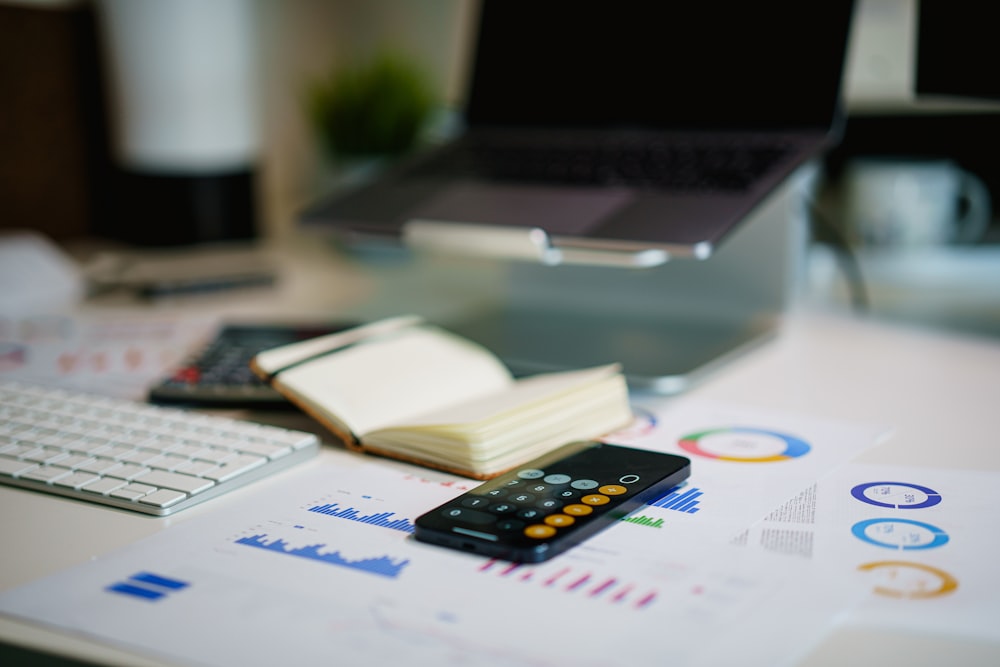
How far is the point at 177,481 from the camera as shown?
546 mm

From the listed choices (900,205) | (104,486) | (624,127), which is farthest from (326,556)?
(900,205)

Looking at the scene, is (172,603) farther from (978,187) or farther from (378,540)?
(978,187)

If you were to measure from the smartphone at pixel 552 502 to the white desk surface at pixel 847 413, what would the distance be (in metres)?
0.13

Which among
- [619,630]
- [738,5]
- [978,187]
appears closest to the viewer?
[619,630]

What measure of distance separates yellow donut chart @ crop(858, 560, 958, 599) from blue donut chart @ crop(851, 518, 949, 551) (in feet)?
0.06

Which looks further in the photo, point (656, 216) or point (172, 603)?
point (656, 216)

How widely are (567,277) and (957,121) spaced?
753 millimetres

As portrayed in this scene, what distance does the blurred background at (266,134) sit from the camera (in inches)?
48.4

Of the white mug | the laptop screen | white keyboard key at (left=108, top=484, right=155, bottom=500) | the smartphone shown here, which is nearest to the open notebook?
the smartphone

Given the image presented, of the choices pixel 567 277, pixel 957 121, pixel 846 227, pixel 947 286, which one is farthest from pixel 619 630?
pixel 957 121

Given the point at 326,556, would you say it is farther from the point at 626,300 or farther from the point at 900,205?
the point at 900,205

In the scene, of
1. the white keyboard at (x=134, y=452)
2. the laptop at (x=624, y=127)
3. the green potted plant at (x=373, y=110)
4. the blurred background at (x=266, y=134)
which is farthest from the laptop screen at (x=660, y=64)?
the white keyboard at (x=134, y=452)

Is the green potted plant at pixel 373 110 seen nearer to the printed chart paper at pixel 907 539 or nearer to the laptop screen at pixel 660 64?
the laptop screen at pixel 660 64

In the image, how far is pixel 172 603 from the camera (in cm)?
43
